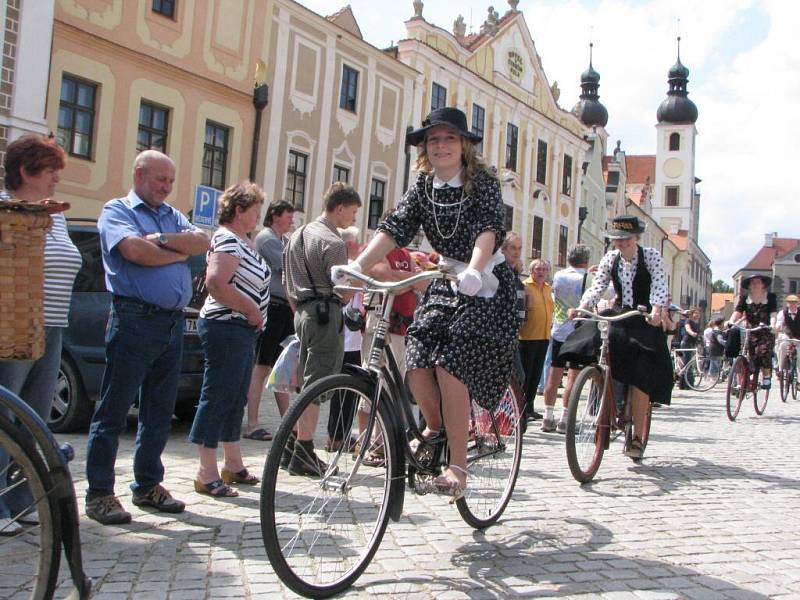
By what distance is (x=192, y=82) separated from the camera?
20953mm

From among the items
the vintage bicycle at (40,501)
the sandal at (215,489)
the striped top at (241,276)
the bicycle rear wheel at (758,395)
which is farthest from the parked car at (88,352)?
the bicycle rear wheel at (758,395)

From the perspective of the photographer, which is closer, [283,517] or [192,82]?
[283,517]

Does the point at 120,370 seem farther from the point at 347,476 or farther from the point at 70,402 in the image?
the point at 70,402

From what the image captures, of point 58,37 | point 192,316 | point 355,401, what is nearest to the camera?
point 355,401

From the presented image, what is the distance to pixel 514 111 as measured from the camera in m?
39.2

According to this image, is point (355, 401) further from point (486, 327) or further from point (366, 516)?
point (486, 327)

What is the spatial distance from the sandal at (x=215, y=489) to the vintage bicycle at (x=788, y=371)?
13411 mm

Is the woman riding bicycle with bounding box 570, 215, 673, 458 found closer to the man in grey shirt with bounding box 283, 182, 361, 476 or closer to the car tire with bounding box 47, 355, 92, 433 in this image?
the man in grey shirt with bounding box 283, 182, 361, 476

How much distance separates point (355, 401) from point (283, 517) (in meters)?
0.58

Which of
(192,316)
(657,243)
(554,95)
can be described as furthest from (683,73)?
(192,316)

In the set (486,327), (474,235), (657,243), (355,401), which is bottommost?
(355,401)

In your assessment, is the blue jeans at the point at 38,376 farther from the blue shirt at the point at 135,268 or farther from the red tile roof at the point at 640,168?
the red tile roof at the point at 640,168

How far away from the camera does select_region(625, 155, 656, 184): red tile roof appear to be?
358 feet

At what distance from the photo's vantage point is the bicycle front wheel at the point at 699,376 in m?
18.9
